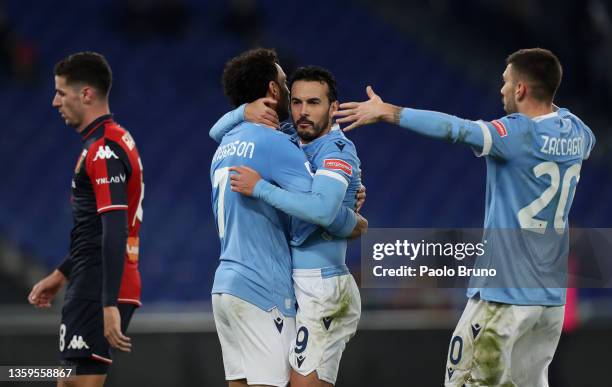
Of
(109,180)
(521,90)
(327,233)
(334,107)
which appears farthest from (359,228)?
(109,180)

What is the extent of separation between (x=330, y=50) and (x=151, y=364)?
7.85m

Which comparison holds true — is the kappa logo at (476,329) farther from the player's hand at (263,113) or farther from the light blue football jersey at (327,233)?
the player's hand at (263,113)

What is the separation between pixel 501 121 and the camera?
511 centimetres

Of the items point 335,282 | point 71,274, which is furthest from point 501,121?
point 71,274

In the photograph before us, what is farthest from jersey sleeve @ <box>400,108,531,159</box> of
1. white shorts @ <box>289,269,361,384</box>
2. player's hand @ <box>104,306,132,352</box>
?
player's hand @ <box>104,306,132,352</box>

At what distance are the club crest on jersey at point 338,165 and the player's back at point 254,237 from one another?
22cm

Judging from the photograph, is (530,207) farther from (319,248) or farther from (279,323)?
(279,323)

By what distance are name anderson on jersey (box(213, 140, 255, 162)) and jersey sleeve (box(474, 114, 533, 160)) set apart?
111 centimetres

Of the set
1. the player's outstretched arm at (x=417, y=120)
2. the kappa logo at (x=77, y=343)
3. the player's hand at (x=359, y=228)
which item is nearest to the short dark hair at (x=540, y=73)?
the player's outstretched arm at (x=417, y=120)

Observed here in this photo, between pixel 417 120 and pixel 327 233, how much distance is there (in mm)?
756

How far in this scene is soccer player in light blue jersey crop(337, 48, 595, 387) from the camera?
5.16 meters

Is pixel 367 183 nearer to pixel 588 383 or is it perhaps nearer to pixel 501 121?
pixel 588 383

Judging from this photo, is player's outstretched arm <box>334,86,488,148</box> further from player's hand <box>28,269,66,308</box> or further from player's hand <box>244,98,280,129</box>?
player's hand <box>28,269,66,308</box>

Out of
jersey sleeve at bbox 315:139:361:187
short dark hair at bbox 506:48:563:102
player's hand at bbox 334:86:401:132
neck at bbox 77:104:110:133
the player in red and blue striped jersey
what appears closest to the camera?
player's hand at bbox 334:86:401:132
